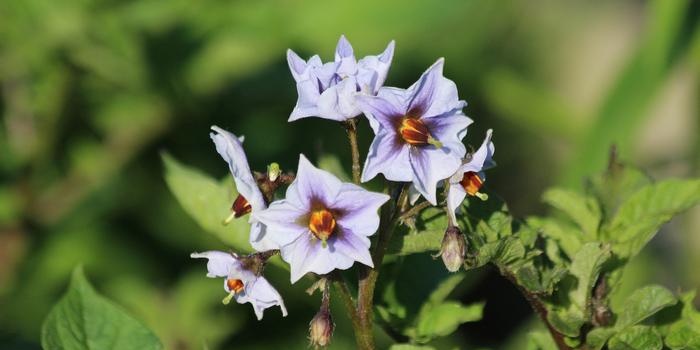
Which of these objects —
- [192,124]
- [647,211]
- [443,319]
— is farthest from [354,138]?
[192,124]

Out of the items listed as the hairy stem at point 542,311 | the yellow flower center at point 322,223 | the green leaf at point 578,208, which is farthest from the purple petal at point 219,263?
the green leaf at point 578,208

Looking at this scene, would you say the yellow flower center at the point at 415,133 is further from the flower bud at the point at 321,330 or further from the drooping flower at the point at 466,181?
the flower bud at the point at 321,330

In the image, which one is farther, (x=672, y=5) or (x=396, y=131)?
(x=672, y=5)

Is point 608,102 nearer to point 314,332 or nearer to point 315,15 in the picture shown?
point 315,15

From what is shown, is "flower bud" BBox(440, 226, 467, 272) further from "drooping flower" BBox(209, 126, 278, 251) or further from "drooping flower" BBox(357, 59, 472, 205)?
"drooping flower" BBox(209, 126, 278, 251)

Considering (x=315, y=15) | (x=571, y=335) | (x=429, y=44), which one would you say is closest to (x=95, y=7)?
(x=315, y=15)

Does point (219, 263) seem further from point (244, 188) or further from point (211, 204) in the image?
point (211, 204)
